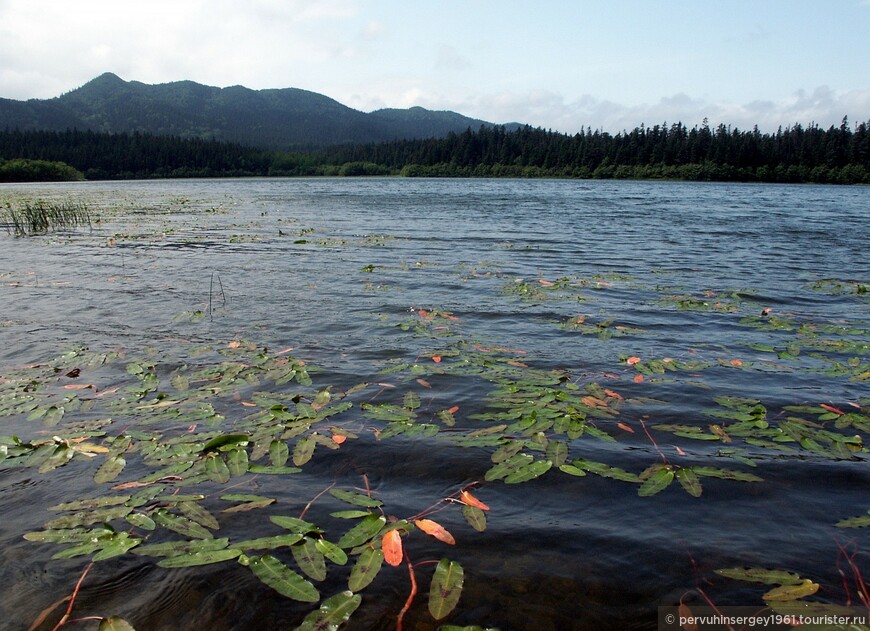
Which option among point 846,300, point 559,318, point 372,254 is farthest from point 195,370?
point 846,300

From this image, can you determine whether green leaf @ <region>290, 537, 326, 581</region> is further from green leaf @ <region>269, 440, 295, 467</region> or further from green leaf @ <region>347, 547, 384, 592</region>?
green leaf @ <region>269, 440, 295, 467</region>

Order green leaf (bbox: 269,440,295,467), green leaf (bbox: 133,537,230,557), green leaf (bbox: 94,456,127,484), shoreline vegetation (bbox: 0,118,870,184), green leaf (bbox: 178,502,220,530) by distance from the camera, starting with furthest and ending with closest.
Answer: shoreline vegetation (bbox: 0,118,870,184), green leaf (bbox: 269,440,295,467), green leaf (bbox: 94,456,127,484), green leaf (bbox: 178,502,220,530), green leaf (bbox: 133,537,230,557)

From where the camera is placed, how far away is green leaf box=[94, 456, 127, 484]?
4.60 meters

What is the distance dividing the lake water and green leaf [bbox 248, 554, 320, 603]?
7cm

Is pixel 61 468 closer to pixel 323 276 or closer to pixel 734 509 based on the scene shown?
pixel 734 509

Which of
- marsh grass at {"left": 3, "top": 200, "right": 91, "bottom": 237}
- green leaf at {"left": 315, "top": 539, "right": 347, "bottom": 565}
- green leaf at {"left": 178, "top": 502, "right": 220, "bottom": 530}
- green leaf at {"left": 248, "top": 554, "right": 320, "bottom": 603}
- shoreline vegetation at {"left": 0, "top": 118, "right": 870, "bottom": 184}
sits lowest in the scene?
green leaf at {"left": 178, "top": 502, "right": 220, "bottom": 530}

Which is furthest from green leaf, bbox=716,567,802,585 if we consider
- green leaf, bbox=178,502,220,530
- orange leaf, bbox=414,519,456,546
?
green leaf, bbox=178,502,220,530

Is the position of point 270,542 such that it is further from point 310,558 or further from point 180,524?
point 180,524

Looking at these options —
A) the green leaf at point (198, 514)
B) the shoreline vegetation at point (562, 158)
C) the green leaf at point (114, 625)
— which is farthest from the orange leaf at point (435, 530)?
the shoreline vegetation at point (562, 158)

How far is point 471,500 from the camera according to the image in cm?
433

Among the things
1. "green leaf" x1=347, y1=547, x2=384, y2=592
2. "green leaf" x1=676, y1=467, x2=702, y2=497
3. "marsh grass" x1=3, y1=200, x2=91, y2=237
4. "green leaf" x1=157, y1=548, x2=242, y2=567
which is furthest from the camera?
"marsh grass" x1=3, y1=200, x2=91, y2=237

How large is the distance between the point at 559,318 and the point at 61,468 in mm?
8008

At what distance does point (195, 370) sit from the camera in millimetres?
7332

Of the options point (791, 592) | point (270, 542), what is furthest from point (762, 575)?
point (270, 542)
